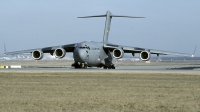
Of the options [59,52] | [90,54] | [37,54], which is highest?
[59,52]

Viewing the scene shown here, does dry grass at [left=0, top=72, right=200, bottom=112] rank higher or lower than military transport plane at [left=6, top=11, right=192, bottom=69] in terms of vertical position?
lower

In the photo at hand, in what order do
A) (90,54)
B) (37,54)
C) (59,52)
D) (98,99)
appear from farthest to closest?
(37,54)
(59,52)
(90,54)
(98,99)

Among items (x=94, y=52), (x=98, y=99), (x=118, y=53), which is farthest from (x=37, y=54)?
(x=98, y=99)

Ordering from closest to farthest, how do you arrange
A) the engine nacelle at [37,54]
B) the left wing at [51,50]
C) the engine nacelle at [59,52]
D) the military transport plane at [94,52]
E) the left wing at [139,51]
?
the military transport plane at [94,52]
the left wing at [139,51]
the engine nacelle at [59,52]
the left wing at [51,50]
the engine nacelle at [37,54]

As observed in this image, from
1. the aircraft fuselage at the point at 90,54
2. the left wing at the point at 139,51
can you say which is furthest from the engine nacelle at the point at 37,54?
the left wing at the point at 139,51

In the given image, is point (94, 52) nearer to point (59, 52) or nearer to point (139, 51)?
point (59, 52)

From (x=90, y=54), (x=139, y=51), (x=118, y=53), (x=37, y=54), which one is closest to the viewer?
(x=90, y=54)

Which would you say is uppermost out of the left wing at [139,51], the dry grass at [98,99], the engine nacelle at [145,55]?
the left wing at [139,51]

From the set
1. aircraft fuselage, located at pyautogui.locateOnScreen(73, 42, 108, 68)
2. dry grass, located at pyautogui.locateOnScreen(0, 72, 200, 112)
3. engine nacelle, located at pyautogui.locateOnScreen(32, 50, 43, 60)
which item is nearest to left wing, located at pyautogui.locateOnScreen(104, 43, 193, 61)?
aircraft fuselage, located at pyautogui.locateOnScreen(73, 42, 108, 68)

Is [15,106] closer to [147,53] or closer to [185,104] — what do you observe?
[185,104]

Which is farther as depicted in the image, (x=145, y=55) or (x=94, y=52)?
(x=145, y=55)

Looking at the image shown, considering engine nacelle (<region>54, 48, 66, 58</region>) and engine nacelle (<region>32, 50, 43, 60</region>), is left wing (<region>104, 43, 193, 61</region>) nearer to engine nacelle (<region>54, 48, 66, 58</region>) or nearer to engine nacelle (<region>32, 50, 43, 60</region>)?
engine nacelle (<region>54, 48, 66, 58</region>)

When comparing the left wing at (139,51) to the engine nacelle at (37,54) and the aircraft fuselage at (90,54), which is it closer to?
the aircraft fuselage at (90,54)

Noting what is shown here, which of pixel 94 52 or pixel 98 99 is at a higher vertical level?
pixel 94 52
